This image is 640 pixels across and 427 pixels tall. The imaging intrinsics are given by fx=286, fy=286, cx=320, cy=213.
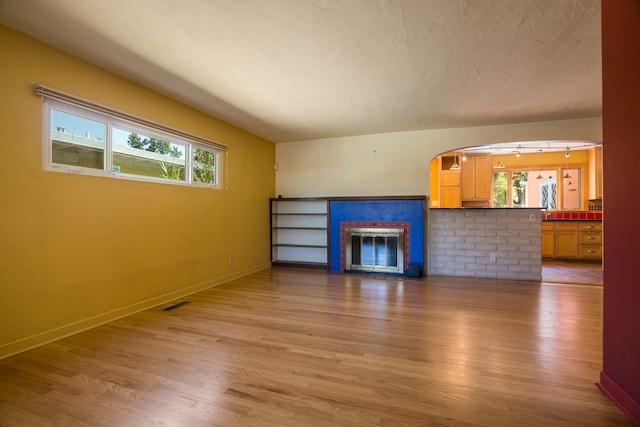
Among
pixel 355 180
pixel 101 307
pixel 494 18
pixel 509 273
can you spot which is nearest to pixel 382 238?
pixel 355 180

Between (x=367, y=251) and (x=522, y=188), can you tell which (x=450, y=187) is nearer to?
(x=522, y=188)

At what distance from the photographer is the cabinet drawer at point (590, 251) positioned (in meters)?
6.02

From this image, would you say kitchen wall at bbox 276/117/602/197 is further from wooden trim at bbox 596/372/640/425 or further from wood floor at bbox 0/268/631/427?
wooden trim at bbox 596/372/640/425

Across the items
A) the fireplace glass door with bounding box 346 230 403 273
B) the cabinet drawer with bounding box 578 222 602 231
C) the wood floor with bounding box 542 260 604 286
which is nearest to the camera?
the wood floor with bounding box 542 260 604 286

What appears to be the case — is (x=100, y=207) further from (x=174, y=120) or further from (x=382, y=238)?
(x=382, y=238)

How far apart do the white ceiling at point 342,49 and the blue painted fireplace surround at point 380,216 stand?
5.70ft

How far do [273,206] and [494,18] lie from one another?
4.62m

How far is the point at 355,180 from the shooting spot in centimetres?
548

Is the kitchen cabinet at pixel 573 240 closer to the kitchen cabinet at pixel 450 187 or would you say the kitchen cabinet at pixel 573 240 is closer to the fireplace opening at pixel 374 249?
the kitchen cabinet at pixel 450 187

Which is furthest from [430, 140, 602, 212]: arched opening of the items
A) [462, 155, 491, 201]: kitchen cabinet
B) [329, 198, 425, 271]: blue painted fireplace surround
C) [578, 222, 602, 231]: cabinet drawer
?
[329, 198, 425, 271]: blue painted fireplace surround

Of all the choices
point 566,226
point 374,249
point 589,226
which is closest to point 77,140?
point 374,249

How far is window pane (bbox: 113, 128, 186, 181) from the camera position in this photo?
3010 millimetres

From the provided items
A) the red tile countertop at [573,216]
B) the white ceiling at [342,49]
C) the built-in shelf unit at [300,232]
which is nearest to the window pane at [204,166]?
the white ceiling at [342,49]

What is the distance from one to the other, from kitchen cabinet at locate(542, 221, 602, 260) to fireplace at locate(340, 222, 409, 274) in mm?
3876
